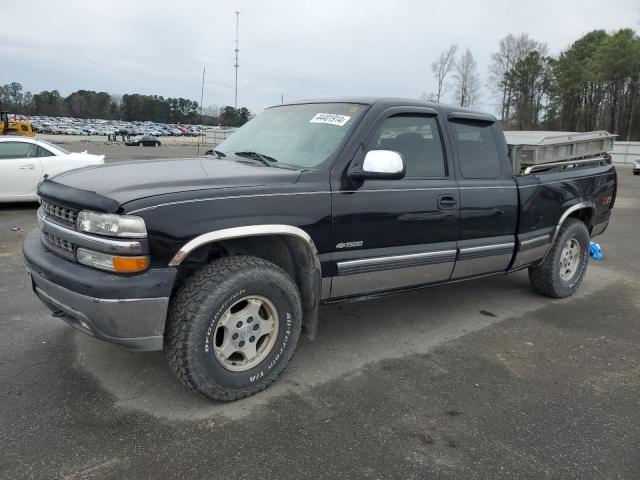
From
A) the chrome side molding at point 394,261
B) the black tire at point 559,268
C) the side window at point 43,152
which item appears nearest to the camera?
the chrome side molding at point 394,261

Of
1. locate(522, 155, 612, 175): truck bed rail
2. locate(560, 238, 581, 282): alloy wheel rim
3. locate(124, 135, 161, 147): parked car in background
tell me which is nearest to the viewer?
locate(522, 155, 612, 175): truck bed rail

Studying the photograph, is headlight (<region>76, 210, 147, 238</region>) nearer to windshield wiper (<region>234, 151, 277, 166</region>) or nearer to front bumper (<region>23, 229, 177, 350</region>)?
front bumper (<region>23, 229, 177, 350</region>)

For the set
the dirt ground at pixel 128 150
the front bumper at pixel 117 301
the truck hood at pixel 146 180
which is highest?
the dirt ground at pixel 128 150

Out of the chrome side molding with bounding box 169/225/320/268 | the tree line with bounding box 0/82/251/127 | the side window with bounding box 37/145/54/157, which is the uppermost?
the tree line with bounding box 0/82/251/127

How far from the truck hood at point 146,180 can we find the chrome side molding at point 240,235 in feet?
0.87

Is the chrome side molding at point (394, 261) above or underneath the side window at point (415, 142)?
underneath

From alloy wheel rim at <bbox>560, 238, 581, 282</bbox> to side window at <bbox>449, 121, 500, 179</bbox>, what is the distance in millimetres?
1513

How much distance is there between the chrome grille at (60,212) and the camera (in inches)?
113

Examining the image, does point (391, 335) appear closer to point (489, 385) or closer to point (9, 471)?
point (489, 385)

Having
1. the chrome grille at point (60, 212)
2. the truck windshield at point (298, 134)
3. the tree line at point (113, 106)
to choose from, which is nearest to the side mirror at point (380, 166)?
the truck windshield at point (298, 134)

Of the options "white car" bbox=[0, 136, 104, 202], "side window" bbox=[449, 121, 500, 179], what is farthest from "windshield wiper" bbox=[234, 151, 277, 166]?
"white car" bbox=[0, 136, 104, 202]

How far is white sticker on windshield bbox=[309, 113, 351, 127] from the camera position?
11.9ft

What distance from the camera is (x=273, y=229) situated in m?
2.99

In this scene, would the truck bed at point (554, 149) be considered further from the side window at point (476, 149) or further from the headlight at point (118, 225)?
the headlight at point (118, 225)
